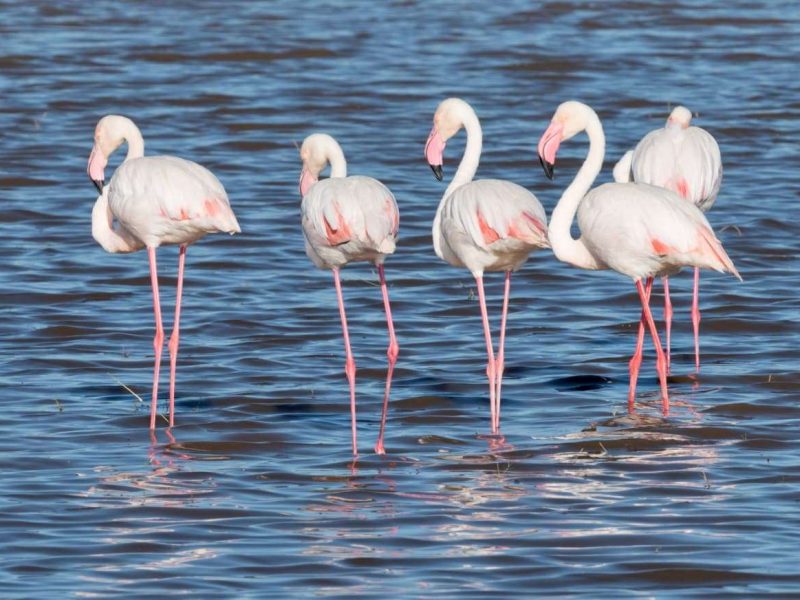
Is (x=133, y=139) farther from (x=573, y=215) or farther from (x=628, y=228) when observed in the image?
(x=628, y=228)

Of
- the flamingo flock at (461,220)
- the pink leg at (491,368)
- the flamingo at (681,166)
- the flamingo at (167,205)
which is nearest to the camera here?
the flamingo flock at (461,220)

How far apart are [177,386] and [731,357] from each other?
107 inches

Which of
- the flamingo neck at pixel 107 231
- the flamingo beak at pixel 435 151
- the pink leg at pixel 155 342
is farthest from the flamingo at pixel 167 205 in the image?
the flamingo beak at pixel 435 151

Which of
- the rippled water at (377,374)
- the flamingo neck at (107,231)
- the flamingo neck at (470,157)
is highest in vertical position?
the flamingo neck at (470,157)

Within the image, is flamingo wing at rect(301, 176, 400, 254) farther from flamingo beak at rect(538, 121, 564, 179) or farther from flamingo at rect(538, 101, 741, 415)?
flamingo beak at rect(538, 121, 564, 179)

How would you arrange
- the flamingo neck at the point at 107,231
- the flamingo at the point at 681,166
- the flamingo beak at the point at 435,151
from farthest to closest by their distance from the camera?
the flamingo at the point at 681,166
the flamingo neck at the point at 107,231
the flamingo beak at the point at 435,151

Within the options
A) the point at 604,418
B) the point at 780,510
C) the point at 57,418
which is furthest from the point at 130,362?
the point at 780,510

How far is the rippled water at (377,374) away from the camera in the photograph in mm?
5547

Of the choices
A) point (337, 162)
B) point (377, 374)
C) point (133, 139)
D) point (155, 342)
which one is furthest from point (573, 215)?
point (133, 139)

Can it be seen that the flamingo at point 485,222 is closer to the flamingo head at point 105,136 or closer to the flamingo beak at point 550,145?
the flamingo beak at point 550,145

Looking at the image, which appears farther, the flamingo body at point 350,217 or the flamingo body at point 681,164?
the flamingo body at point 681,164

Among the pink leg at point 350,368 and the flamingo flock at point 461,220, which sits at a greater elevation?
the flamingo flock at point 461,220

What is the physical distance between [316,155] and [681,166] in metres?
1.96

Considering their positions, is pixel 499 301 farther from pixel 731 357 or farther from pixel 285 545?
pixel 285 545
